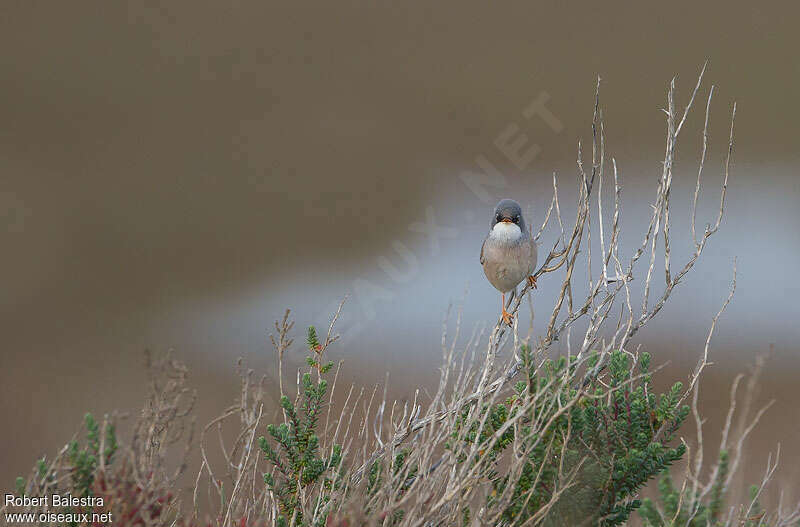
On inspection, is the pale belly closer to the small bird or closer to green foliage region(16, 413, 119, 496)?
the small bird

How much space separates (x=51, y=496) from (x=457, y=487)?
143cm

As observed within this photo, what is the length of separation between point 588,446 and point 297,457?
3.58 ft

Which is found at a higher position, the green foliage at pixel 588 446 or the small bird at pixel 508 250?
the small bird at pixel 508 250

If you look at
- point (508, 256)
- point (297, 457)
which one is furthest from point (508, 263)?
point (297, 457)

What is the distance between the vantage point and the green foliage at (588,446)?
2.40 m

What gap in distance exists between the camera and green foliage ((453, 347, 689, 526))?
240 cm

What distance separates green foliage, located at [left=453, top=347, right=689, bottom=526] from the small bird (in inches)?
36.3

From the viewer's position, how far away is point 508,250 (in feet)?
11.8

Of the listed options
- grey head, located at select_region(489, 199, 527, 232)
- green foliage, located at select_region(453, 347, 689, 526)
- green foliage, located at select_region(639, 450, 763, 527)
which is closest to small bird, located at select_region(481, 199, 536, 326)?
grey head, located at select_region(489, 199, 527, 232)

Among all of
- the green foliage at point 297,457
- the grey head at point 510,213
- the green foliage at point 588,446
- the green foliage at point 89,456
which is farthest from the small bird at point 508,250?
the green foliage at point 89,456

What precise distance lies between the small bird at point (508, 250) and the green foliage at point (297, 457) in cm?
114

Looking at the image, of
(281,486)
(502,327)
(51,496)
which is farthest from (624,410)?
(51,496)

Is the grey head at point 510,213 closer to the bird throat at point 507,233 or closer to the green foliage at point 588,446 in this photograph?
the bird throat at point 507,233

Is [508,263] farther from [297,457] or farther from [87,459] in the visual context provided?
[87,459]
